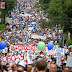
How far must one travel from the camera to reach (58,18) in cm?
3475

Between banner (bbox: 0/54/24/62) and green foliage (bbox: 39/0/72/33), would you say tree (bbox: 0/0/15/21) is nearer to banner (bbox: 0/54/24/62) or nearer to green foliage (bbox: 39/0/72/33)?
green foliage (bbox: 39/0/72/33)

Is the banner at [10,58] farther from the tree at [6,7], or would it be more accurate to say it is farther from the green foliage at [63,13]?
the tree at [6,7]

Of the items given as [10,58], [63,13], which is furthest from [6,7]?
[10,58]

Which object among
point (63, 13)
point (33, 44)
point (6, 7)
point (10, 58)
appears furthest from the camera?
point (6, 7)

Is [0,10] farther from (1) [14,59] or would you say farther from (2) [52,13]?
(1) [14,59]

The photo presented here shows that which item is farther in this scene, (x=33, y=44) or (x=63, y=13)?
(x=63, y=13)

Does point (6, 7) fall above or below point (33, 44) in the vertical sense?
above

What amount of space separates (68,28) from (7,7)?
82.1ft

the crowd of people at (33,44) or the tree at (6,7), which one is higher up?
the tree at (6,7)

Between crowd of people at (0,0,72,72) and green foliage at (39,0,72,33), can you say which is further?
green foliage at (39,0,72,33)

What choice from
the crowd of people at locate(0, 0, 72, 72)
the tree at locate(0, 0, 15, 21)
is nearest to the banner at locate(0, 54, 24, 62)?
the crowd of people at locate(0, 0, 72, 72)

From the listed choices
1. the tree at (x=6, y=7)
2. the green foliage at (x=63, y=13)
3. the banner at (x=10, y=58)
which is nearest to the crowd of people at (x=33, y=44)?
the banner at (x=10, y=58)

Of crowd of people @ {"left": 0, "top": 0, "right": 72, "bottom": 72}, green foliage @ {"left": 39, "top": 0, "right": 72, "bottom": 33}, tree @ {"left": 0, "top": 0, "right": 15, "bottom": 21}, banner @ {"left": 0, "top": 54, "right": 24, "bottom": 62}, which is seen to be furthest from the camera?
tree @ {"left": 0, "top": 0, "right": 15, "bottom": 21}

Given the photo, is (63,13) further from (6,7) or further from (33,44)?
(6,7)
